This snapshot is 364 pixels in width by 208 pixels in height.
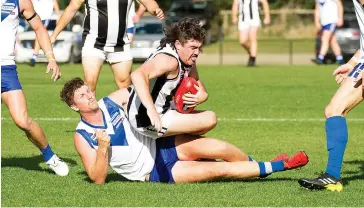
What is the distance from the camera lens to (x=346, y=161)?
11.6 m

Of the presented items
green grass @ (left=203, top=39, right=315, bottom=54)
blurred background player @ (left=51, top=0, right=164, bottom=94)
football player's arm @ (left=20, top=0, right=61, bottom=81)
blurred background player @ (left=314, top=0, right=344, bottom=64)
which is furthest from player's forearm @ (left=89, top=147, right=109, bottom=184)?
green grass @ (left=203, top=39, right=315, bottom=54)

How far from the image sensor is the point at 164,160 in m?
9.52

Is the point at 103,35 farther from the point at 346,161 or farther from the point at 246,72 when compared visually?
the point at 246,72

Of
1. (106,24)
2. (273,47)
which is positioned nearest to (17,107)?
(106,24)

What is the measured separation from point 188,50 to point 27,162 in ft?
10.1

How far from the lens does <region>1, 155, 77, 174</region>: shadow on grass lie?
11016 millimetres

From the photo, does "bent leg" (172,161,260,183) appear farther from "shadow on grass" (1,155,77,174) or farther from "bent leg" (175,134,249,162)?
"shadow on grass" (1,155,77,174)

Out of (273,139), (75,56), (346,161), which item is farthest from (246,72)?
(346,161)

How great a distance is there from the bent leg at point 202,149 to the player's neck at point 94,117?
2.33 ft

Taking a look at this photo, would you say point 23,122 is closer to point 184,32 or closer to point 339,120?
point 184,32

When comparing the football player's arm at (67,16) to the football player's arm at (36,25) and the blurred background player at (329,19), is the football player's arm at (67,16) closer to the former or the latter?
the football player's arm at (36,25)

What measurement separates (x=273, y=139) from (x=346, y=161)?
216 centimetres

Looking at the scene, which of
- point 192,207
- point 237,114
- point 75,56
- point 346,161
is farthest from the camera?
point 75,56

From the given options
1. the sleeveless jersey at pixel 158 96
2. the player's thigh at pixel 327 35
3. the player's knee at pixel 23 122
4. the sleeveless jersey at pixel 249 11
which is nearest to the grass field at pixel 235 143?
the player's knee at pixel 23 122
